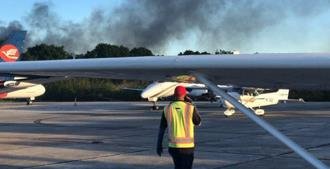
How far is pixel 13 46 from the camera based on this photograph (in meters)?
48.2

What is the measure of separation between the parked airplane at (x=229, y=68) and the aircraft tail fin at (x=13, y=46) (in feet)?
130

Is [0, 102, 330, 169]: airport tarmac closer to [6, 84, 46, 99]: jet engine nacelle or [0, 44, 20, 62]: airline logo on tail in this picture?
[0, 44, 20, 62]: airline logo on tail

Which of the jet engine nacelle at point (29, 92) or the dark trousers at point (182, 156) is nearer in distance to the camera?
the dark trousers at point (182, 156)

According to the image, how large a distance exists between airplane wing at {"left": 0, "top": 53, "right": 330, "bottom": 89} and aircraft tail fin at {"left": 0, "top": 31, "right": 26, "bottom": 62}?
39.6 m

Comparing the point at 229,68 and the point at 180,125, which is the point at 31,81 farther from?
the point at 229,68

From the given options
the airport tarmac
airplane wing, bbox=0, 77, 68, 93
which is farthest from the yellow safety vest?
the airport tarmac

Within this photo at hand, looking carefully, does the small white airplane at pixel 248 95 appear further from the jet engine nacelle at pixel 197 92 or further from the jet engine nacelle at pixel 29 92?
the jet engine nacelle at pixel 29 92

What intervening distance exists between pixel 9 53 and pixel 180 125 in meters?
40.1

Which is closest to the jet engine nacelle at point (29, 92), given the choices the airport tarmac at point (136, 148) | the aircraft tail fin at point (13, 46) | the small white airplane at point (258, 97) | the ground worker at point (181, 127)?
the aircraft tail fin at point (13, 46)

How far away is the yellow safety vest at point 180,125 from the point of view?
7953 mm

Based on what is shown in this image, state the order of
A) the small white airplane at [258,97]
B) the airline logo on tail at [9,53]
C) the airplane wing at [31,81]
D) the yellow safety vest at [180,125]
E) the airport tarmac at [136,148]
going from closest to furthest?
1. the yellow safety vest at [180,125]
2. the airport tarmac at [136,148]
3. the airplane wing at [31,81]
4. the small white airplane at [258,97]
5. the airline logo on tail at [9,53]

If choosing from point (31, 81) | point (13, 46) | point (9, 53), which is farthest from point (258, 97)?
point (13, 46)

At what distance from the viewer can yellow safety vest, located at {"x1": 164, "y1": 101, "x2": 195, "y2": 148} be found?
26.1 feet

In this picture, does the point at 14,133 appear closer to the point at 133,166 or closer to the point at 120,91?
the point at 133,166
